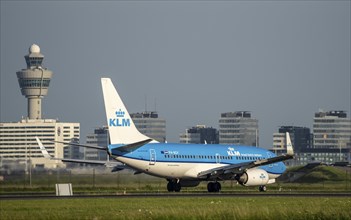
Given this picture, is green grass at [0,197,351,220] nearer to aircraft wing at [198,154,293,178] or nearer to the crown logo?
the crown logo

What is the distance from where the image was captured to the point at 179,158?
266 ft

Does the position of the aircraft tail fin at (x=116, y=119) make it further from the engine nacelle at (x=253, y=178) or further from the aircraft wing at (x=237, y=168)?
the engine nacelle at (x=253, y=178)

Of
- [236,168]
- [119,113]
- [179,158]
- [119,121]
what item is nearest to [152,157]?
[179,158]

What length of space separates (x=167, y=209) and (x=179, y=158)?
2916cm

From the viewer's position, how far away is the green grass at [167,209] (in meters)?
47.2

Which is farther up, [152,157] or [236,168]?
[152,157]

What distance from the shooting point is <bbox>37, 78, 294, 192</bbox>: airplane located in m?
76.9

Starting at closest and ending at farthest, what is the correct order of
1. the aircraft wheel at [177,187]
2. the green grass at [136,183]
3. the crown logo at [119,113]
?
1. the crown logo at [119,113]
2. the aircraft wheel at [177,187]
3. the green grass at [136,183]

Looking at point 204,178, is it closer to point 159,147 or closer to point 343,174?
point 159,147

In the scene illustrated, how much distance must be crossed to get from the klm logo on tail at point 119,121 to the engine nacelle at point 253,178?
11314 mm

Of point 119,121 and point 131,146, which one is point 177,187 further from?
point 119,121

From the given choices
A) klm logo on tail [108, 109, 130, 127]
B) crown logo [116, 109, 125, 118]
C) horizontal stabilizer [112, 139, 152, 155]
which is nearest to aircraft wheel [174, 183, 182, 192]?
horizontal stabilizer [112, 139, 152, 155]

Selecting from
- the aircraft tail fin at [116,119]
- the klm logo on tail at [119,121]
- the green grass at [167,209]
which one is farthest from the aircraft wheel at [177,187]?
the green grass at [167,209]

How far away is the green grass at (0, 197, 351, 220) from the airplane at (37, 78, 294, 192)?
41.9 feet
